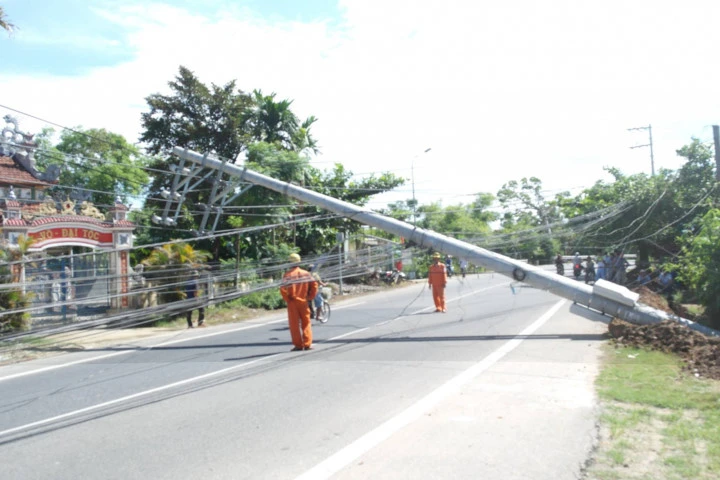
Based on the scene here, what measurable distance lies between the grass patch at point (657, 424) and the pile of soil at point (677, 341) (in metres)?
0.29

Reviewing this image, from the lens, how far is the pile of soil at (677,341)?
28.6 ft

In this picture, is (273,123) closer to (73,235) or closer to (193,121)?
(193,121)

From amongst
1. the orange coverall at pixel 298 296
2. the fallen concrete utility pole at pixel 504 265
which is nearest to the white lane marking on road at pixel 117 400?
the orange coverall at pixel 298 296

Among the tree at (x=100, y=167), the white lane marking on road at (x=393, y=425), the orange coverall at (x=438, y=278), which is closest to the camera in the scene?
the white lane marking on road at (x=393, y=425)

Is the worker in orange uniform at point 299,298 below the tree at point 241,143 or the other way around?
below

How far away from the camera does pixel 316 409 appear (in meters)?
7.11

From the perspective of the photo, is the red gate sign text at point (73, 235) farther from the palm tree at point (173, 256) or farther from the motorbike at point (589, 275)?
the motorbike at point (589, 275)

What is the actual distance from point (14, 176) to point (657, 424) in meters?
25.7

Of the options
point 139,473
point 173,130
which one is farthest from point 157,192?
point 139,473

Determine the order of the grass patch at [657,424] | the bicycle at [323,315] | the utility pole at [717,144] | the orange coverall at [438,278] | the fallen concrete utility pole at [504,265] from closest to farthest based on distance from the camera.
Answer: the grass patch at [657,424] → the fallen concrete utility pole at [504,265] → the bicycle at [323,315] → the utility pole at [717,144] → the orange coverall at [438,278]

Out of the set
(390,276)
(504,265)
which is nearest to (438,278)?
(504,265)

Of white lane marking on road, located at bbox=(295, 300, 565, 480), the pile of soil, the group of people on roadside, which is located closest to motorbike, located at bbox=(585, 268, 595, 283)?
the group of people on roadside

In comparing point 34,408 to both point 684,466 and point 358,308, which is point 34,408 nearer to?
point 684,466

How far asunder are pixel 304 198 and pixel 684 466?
1215cm
